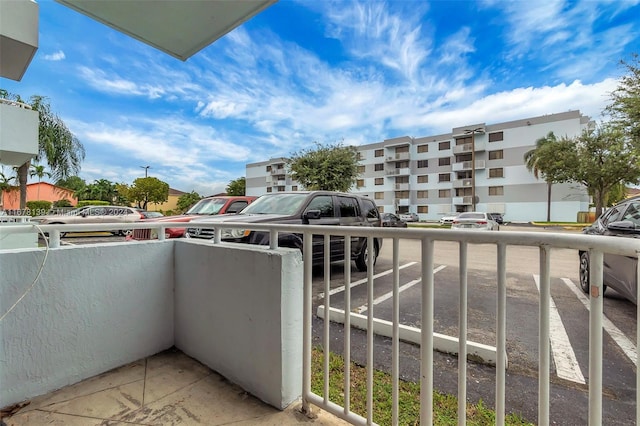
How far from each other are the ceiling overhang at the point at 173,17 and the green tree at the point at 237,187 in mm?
47423

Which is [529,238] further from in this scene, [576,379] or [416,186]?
[416,186]

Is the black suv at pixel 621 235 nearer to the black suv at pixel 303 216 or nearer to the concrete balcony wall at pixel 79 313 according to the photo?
the black suv at pixel 303 216

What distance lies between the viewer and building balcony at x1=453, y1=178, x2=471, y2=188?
32.3 m

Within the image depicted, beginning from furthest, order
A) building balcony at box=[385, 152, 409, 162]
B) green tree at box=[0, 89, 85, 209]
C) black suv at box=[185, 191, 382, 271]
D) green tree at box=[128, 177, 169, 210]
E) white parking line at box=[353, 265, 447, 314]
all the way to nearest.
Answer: building balcony at box=[385, 152, 409, 162] < green tree at box=[128, 177, 169, 210] < green tree at box=[0, 89, 85, 209] < black suv at box=[185, 191, 382, 271] < white parking line at box=[353, 265, 447, 314]

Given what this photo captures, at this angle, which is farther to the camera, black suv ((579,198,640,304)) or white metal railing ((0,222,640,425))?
black suv ((579,198,640,304))

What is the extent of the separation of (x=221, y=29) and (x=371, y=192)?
1502 inches

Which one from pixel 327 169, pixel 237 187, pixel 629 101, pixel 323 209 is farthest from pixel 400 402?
pixel 237 187

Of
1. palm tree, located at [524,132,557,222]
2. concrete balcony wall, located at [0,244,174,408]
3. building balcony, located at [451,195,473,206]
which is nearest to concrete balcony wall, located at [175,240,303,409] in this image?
concrete balcony wall, located at [0,244,174,408]

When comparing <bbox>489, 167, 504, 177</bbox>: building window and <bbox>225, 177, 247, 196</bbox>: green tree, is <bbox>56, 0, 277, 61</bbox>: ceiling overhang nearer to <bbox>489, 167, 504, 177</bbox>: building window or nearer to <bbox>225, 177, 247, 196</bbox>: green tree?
<bbox>489, 167, 504, 177</bbox>: building window

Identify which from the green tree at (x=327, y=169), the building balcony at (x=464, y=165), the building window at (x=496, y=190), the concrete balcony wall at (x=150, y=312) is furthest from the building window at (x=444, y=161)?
the concrete balcony wall at (x=150, y=312)

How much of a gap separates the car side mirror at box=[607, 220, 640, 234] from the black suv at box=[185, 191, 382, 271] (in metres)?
2.66

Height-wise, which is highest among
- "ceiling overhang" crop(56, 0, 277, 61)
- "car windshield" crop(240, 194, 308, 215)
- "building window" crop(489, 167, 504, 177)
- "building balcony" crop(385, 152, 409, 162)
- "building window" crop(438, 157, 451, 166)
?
"building balcony" crop(385, 152, 409, 162)

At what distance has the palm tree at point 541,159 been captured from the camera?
2445 centimetres

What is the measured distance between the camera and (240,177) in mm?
52219
